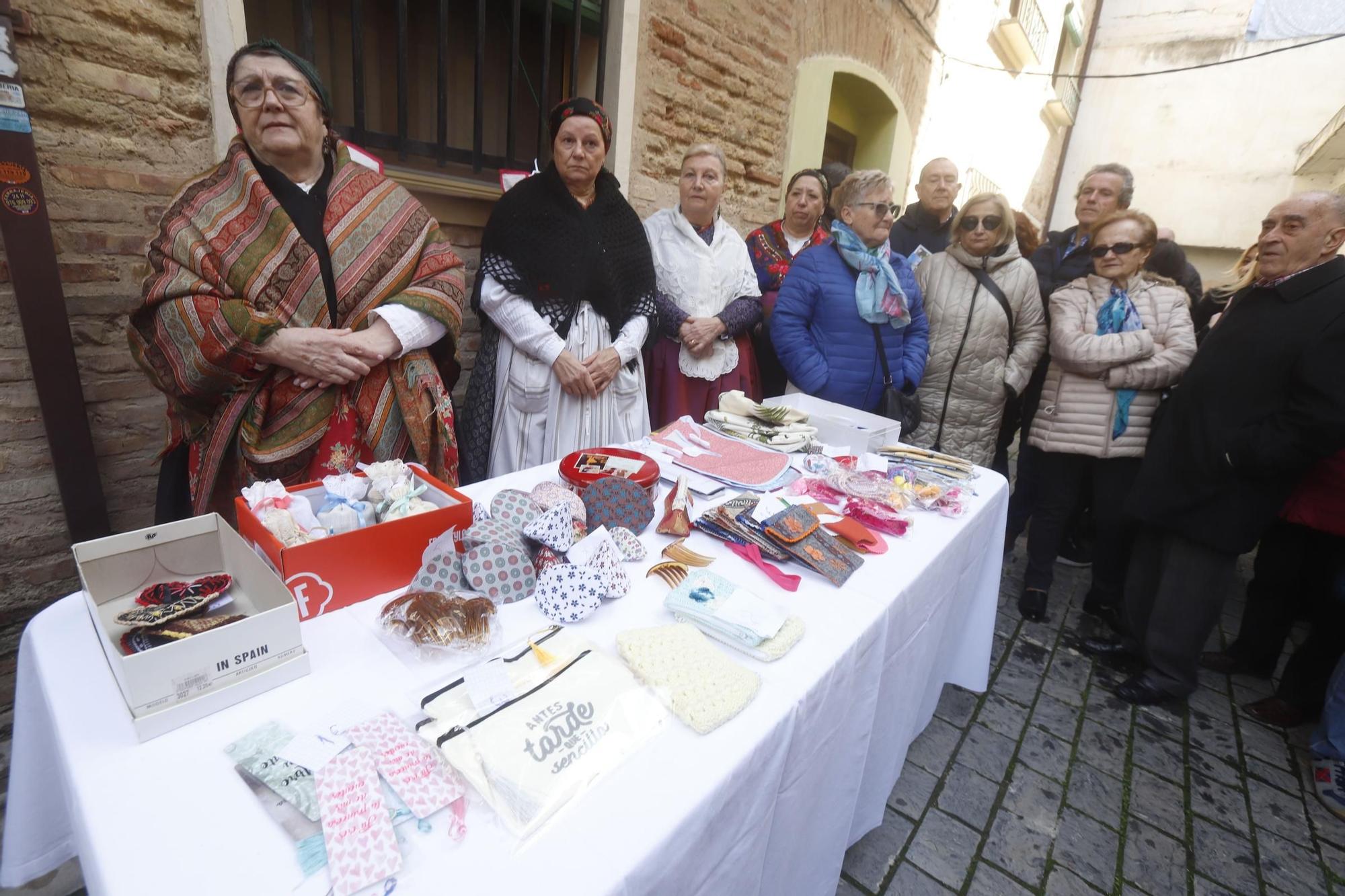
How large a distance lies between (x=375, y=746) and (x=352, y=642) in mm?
281

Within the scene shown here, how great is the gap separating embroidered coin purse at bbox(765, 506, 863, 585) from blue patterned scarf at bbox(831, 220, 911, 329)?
1488 mm

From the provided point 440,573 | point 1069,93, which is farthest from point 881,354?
point 1069,93

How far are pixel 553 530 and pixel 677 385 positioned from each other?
1782 mm

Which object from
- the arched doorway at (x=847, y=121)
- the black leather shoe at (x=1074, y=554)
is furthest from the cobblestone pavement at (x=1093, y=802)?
the arched doorway at (x=847, y=121)

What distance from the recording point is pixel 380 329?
1821mm

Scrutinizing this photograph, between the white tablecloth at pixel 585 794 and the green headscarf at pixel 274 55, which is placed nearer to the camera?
the white tablecloth at pixel 585 794

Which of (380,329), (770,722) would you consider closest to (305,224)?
(380,329)

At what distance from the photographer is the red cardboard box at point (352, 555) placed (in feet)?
3.29

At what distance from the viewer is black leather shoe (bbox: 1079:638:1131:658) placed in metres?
2.65

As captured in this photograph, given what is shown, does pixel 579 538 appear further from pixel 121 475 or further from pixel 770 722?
pixel 121 475

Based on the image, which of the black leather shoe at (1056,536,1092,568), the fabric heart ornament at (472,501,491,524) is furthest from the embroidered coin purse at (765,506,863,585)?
the black leather shoe at (1056,536,1092,568)

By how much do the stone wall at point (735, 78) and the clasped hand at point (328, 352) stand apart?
2246mm

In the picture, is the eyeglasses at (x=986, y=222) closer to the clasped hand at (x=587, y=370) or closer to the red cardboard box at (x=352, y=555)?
the clasped hand at (x=587, y=370)

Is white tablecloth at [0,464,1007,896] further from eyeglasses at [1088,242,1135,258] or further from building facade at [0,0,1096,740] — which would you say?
eyeglasses at [1088,242,1135,258]
